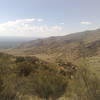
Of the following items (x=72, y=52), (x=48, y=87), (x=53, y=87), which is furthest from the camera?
(x=72, y=52)

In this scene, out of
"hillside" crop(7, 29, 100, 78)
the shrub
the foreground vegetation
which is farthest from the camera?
"hillside" crop(7, 29, 100, 78)

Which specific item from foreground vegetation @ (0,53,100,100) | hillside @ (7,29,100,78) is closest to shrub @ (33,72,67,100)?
foreground vegetation @ (0,53,100,100)

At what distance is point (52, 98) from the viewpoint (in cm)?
1078

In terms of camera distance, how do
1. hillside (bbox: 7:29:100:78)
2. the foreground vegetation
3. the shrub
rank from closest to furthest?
the foreground vegetation, the shrub, hillside (bbox: 7:29:100:78)

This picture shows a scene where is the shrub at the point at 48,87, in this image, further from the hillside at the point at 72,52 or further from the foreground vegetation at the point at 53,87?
the hillside at the point at 72,52

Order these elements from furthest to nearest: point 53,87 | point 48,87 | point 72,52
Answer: point 72,52 → point 53,87 → point 48,87

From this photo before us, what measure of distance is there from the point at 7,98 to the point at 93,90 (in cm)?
534

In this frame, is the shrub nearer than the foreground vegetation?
No

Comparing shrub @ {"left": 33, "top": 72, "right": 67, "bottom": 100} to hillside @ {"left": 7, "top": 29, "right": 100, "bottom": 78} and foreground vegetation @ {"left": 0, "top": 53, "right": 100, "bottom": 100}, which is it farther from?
hillside @ {"left": 7, "top": 29, "right": 100, "bottom": 78}

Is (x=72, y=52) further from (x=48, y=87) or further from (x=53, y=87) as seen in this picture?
(x=48, y=87)

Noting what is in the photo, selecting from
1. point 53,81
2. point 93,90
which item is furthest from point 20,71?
point 93,90

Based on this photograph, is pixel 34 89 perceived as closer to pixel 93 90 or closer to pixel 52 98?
pixel 52 98

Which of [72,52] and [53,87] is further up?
[53,87]

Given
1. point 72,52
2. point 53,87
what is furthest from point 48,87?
point 72,52
